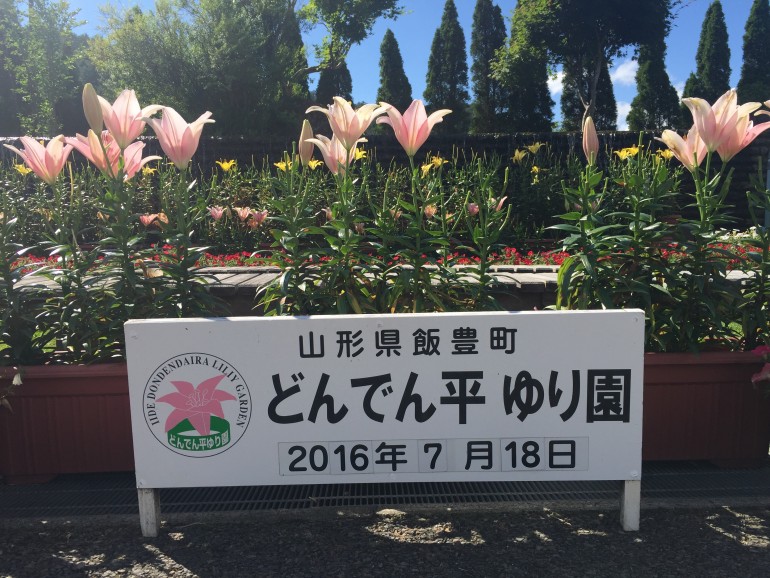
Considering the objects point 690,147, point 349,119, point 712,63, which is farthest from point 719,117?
point 712,63

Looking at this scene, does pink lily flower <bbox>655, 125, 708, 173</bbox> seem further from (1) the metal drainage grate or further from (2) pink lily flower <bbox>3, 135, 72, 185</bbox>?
(2) pink lily flower <bbox>3, 135, 72, 185</bbox>

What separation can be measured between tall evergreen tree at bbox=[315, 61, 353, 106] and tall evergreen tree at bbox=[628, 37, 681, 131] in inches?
593

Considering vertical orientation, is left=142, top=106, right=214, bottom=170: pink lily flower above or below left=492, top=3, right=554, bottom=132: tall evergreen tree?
below

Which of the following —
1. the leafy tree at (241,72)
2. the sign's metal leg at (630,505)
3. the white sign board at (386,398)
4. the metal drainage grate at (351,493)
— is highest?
the leafy tree at (241,72)

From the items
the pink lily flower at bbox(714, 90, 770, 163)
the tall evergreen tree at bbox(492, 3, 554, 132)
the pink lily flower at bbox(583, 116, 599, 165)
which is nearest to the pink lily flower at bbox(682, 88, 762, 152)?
the pink lily flower at bbox(714, 90, 770, 163)

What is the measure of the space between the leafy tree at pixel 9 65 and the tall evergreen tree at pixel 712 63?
1352 inches

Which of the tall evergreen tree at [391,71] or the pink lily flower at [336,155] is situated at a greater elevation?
the tall evergreen tree at [391,71]

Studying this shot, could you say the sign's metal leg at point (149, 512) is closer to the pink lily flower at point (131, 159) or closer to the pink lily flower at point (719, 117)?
the pink lily flower at point (131, 159)

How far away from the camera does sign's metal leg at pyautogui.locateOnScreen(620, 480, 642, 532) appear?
2.70m

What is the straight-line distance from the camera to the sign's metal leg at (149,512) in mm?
2691

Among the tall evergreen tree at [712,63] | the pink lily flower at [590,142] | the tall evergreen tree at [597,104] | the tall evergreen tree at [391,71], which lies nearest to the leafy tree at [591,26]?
the tall evergreen tree at [597,104]

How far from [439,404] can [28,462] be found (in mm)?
2105

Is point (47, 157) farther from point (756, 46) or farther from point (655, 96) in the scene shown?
point (756, 46)

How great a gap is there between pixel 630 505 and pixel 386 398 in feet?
3.65
